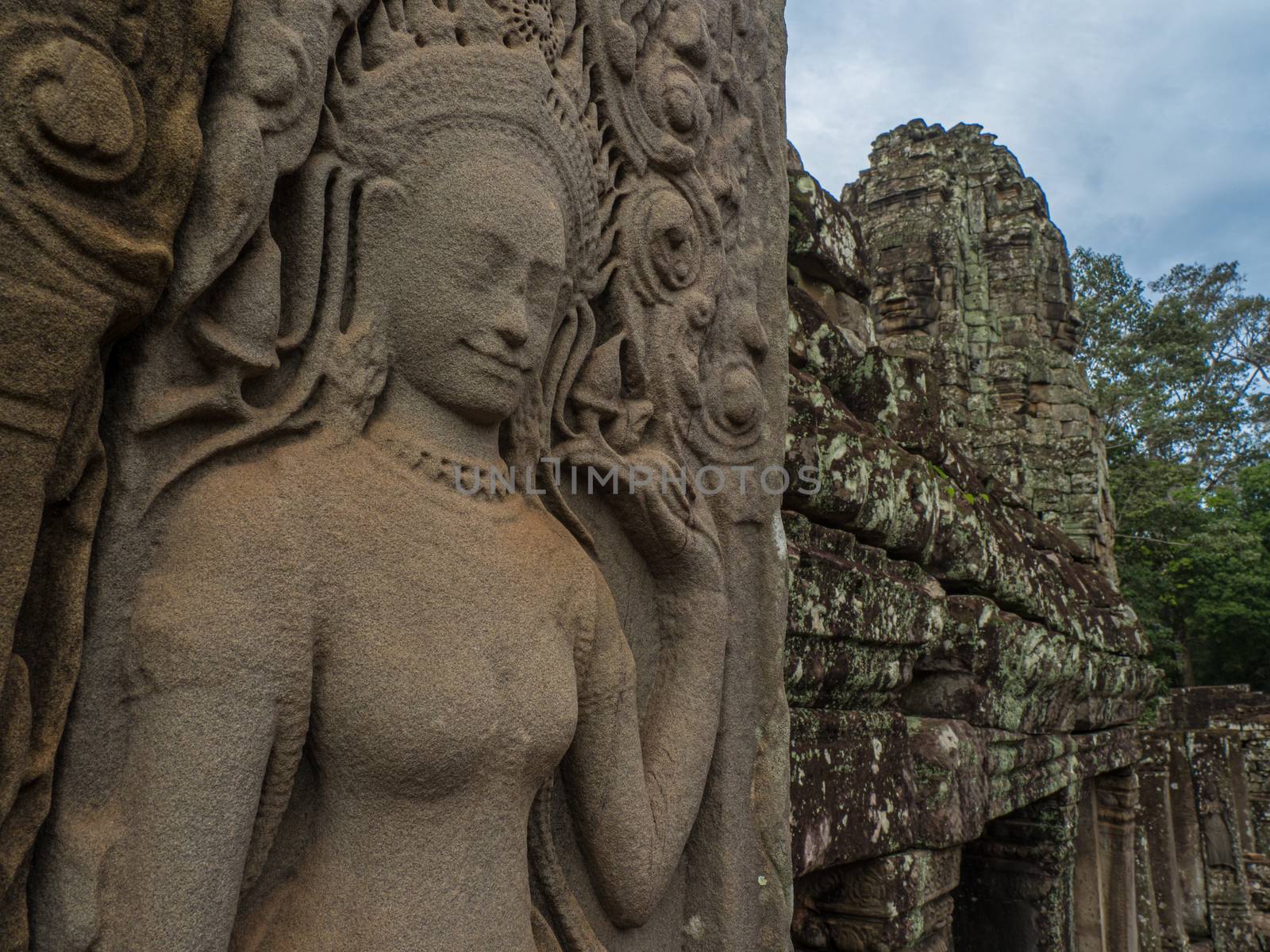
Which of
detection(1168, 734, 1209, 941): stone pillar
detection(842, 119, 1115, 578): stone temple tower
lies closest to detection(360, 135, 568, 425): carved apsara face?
detection(842, 119, 1115, 578): stone temple tower

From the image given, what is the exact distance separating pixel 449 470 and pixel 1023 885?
4.69 m

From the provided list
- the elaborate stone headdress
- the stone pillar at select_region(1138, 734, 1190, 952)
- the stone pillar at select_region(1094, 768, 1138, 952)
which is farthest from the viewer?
the stone pillar at select_region(1138, 734, 1190, 952)

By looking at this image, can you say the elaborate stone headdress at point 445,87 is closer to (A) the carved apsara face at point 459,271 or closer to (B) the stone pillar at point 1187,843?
(A) the carved apsara face at point 459,271

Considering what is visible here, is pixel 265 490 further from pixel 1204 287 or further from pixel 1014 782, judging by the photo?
pixel 1204 287

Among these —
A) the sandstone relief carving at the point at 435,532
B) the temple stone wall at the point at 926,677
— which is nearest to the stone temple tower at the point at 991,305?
the temple stone wall at the point at 926,677

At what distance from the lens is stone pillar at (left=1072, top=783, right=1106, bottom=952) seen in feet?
20.5

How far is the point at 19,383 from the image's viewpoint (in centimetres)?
102

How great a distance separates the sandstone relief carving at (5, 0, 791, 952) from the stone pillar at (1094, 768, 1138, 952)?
596 cm

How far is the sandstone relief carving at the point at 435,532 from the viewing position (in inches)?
48.1

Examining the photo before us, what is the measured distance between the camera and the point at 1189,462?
2348 cm

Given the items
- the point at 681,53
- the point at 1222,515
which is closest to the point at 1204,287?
the point at 1222,515

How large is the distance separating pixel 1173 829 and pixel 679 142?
10.9 metres

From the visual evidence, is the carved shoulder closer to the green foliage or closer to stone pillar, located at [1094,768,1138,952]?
stone pillar, located at [1094,768,1138,952]

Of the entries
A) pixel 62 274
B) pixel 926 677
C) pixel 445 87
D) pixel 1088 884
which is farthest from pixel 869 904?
pixel 1088 884
